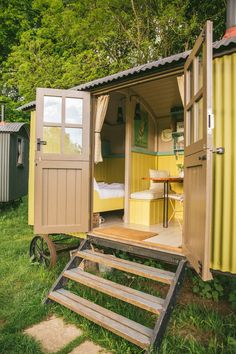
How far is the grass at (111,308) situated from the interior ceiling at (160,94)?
338 centimetres

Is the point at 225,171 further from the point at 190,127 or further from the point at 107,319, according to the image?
the point at 107,319

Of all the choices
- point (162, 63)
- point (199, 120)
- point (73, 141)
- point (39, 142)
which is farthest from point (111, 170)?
point (199, 120)

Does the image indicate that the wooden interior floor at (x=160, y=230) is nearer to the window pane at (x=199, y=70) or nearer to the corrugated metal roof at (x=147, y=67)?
the window pane at (x=199, y=70)

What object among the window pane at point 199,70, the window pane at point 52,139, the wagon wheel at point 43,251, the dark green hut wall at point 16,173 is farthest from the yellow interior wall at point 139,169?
the dark green hut wall at point 16,173

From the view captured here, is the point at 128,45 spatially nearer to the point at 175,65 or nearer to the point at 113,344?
the point at 175,65

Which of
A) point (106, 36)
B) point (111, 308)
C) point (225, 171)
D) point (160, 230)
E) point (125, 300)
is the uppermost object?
point (106, 36)

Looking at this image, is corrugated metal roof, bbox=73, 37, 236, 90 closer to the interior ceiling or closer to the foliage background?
the interior ceiling

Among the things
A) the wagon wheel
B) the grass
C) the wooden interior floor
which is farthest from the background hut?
the grass

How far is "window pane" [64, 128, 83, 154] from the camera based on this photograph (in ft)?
14.1

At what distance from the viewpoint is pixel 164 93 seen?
5770 millimetres

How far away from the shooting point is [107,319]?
2836 millimetres

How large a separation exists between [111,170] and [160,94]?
2.19 metres

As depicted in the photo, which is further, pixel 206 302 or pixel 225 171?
pixel 206 302

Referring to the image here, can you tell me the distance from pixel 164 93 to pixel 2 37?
41.4 ft
